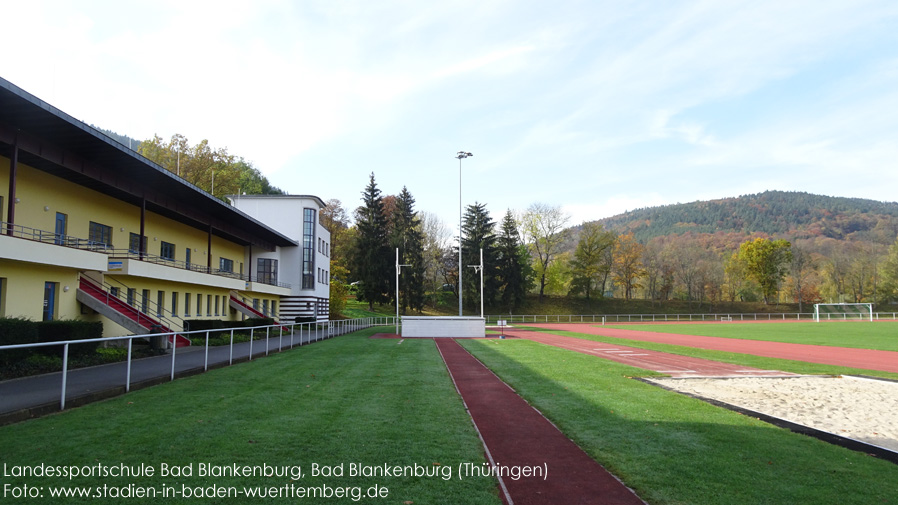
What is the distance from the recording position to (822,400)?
32.9 ft

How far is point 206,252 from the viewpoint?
3603 cm

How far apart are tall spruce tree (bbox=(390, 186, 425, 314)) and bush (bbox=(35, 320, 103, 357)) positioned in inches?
1957

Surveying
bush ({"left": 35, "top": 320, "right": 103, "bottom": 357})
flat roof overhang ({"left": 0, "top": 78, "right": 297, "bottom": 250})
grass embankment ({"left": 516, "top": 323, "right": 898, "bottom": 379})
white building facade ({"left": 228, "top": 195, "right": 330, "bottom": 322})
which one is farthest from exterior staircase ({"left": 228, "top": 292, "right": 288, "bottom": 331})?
grass embankment ({"left": 516, "top": 323, "right": 898, "bottom": 379})

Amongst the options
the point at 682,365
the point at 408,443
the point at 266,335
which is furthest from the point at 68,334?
the point at 682,365

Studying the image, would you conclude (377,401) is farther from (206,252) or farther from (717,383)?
→ (206,252)

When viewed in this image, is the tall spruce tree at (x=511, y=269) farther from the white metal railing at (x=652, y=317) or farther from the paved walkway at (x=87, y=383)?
the paved walkway at (x=87, y=383)

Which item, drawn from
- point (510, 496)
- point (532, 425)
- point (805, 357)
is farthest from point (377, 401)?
point (805, 357)

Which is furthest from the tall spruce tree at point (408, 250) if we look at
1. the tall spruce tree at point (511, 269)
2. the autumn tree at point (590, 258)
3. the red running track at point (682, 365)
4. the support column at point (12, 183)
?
the support column at point (12, 183)

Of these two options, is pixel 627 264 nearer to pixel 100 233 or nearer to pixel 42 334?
pixel 100 233

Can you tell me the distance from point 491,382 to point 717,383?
5.36m

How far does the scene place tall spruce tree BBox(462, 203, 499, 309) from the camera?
72275mm

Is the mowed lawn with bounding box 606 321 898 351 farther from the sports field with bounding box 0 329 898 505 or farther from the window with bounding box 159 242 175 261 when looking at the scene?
the window with bounding box 159 242 175 261

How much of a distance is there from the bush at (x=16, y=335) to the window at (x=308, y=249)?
34.8 m

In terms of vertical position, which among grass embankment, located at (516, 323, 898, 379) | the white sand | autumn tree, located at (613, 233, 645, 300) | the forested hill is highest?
the forested hill
